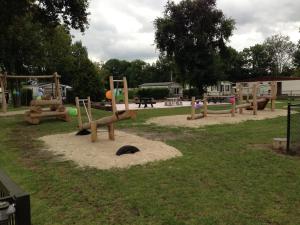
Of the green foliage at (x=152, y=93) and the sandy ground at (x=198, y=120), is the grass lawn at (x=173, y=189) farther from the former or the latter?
the green foliage at (x=152, y=93)

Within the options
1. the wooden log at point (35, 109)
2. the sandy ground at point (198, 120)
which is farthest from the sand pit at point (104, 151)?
the wooden log at point (35, 109)

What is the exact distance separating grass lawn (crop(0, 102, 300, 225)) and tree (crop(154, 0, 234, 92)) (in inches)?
1249

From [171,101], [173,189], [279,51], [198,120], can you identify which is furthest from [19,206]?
[279,51]

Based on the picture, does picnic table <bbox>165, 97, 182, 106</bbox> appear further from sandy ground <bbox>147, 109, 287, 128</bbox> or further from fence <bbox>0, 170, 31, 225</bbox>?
fence <bbox>0, 170, 31, 225</bbox>

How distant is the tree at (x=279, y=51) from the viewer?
7946cm

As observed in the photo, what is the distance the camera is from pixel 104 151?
25.7ft

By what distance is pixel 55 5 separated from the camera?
58.6 feet

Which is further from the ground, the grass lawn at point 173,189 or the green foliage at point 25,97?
the green foliage at point 25,97

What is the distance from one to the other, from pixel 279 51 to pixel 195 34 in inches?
1931

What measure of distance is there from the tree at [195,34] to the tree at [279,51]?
44.4 m

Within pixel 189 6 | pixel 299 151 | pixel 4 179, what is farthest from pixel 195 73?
pixel 4 179

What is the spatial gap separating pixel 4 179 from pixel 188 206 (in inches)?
93.5

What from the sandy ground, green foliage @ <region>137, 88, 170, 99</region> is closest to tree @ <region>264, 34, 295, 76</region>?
green foliage @ <region>137, 88, 170, 99</region>

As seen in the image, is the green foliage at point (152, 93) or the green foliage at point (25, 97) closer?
the green foliage at point (25, 97)
